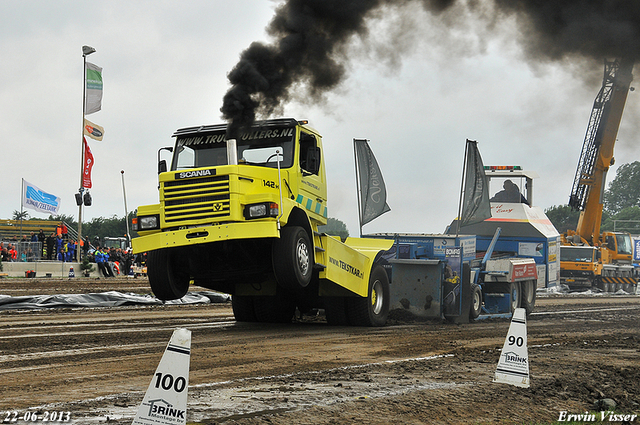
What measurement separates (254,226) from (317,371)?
112 inches

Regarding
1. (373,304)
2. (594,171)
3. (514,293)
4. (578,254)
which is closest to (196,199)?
(373,304)

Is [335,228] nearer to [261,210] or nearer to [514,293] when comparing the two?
[261,210]

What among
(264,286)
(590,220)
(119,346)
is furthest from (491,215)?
(590,220)

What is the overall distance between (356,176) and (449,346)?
1019 centimetres

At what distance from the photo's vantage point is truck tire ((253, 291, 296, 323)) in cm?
1359

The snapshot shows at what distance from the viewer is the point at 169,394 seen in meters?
4.09

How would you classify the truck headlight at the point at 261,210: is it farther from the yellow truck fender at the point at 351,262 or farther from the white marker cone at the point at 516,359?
the white marker cone at the point at 516,359

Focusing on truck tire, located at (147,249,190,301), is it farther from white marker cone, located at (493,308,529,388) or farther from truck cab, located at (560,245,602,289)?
truck cab, located at (560,245,602,289)

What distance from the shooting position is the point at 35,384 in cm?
640

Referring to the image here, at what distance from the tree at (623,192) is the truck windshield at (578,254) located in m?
87.7

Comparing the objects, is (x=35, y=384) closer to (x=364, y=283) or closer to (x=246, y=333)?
(x=246, y=333)

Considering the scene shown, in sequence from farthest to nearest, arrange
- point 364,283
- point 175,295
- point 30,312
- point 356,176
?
point 356,176 < point 30,312 < point 364,283 < point 175,295

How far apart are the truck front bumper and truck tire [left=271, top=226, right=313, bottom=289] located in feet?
1.18

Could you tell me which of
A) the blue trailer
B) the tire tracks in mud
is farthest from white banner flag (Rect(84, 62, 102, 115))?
the blue trailer
